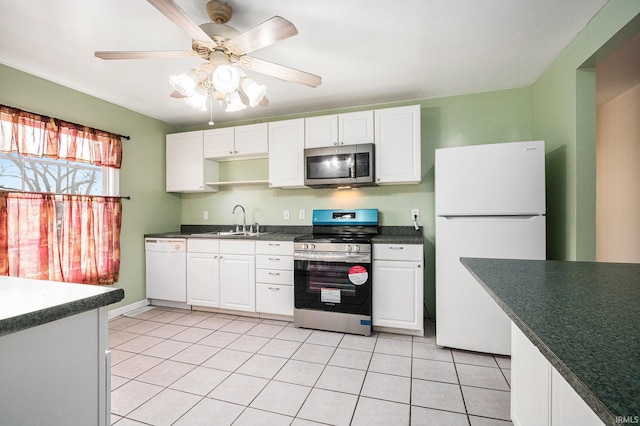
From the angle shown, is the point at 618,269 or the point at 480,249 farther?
the point at 480,249

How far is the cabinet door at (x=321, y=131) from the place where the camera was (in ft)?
10.4

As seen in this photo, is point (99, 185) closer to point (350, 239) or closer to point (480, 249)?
point (350, 239)

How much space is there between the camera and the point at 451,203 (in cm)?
245

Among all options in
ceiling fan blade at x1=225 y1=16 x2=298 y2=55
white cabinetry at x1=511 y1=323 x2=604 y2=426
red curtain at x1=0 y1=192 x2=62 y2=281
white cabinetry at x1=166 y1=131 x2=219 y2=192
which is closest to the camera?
white cabinetry at x1=511 y1=323 x2=604 y2=426

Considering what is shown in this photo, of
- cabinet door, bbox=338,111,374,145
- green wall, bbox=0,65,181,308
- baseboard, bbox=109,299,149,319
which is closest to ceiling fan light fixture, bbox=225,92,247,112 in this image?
cabinet door, bbox=338,111,374,145

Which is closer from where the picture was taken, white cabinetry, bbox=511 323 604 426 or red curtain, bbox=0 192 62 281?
white cabinetry, bbox=511 323 604 426

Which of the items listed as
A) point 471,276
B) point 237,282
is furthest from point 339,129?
point 237,282

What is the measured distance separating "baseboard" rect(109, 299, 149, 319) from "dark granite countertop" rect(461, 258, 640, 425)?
3.64m

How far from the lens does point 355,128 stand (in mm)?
3119

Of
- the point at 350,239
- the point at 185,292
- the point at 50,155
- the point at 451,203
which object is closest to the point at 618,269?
the point at 451,203

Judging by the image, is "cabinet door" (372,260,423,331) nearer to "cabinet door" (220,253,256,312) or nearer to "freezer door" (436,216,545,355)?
"freezer door" (436,216,545,355)

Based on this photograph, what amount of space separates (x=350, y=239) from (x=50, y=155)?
2812 millimetres

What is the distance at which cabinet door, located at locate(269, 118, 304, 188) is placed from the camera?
130 inches

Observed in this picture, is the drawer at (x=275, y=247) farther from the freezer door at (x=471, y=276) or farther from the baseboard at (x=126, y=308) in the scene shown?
the baseboard at (x=126, y=308)
